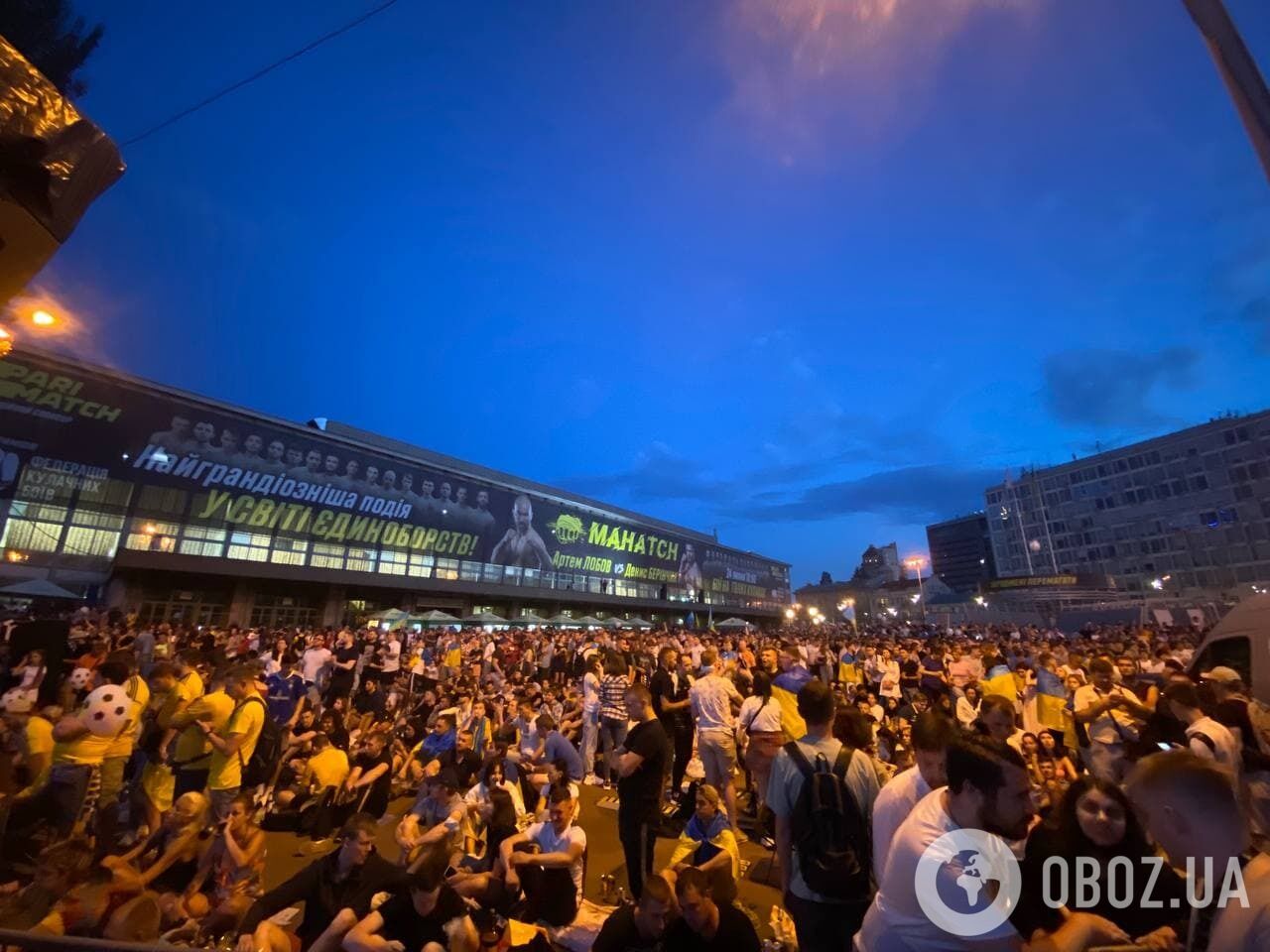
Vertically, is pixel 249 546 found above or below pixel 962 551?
below

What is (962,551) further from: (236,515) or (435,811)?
(435,811)

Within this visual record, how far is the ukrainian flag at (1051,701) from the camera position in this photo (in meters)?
7.89

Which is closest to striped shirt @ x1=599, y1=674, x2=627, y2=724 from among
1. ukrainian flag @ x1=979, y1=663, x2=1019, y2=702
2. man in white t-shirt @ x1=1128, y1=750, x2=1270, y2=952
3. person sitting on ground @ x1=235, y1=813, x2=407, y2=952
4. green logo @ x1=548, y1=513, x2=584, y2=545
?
person sitting on ground @ x1=235, y1=813, x2=407, y2=952

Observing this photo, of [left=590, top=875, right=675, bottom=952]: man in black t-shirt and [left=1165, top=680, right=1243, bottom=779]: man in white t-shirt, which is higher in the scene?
[left=1165, top=680, right=1243, bottom=779]: man in white t-shirt

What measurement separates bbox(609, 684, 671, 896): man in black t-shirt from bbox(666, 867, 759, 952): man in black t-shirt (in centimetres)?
176

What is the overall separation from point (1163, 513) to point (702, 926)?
326 feet

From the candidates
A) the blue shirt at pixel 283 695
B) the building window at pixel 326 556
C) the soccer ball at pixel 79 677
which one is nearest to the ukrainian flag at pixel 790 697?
the blue shirt at pixel 283 695

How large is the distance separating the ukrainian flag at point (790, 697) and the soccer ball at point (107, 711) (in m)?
7.24

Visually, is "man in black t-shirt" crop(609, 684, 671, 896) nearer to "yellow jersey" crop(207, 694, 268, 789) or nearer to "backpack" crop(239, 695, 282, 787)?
"yellow jersey" crop(207, 694, 268, 789)

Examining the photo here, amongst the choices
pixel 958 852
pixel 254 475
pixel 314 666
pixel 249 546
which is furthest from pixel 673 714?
pixel 254 475

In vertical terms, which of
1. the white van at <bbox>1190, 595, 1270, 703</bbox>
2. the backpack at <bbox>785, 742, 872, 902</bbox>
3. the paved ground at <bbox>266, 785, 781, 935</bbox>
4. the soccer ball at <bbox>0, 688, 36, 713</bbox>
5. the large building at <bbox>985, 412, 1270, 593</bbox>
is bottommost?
the paved ground at <bbox>266, 785, 781, 935</bbox>

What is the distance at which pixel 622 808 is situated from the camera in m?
5.22

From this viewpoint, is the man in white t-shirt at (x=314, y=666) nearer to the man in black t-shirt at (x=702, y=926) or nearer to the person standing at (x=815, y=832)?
the man in black t-shirt at (x=702, y=926)

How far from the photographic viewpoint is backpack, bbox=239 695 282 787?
7777 millimetres
